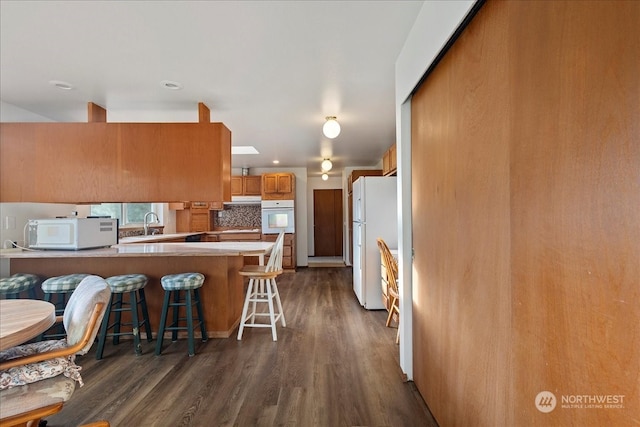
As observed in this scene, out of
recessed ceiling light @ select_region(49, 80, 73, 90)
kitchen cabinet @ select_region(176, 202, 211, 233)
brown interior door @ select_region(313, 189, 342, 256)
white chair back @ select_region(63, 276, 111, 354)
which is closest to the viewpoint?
white chair back @ select_region(63, 276, 111, 354)

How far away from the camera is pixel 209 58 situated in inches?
89.7

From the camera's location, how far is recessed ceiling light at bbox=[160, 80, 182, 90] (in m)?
2.69

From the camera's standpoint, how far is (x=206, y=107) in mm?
3281

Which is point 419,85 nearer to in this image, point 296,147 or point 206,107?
point 206,107

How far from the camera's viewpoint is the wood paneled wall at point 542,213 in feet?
2.26

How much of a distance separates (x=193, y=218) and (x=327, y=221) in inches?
141

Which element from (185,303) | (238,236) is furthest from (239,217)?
(185,303)

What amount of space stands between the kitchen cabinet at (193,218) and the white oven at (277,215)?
1407 millimetres

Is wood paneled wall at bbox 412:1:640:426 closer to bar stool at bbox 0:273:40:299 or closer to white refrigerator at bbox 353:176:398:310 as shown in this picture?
white refrigerator at bbox 353:176:398:310

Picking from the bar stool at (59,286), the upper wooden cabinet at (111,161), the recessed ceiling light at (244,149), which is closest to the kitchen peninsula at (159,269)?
the bar stool at (59,286)

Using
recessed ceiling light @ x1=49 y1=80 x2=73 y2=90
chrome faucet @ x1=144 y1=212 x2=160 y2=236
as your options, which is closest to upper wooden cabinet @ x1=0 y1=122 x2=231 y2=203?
recessed ceiling light @ x1=49 y1=80 x2=73 y2=90

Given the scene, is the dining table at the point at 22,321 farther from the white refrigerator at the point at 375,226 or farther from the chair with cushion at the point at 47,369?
the white refrigerator at the point at 375,226

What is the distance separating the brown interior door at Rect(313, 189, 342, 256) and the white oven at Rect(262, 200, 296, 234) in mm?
2172

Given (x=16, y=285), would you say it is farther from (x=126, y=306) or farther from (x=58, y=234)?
(x=126, y=306)
